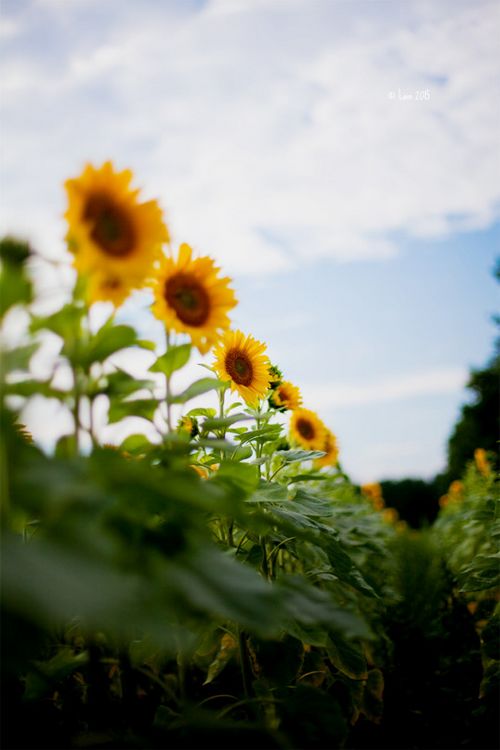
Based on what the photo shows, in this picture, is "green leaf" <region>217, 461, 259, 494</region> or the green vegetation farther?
"green leaf" <region>217, 461, 259, 494</region>

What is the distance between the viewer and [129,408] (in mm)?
976

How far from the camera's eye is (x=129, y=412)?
0.98 metres

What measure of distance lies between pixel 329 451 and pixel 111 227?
6.83ft

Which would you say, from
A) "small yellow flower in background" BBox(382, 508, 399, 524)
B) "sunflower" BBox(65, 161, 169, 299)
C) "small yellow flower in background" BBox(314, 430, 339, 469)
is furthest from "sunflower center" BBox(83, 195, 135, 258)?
"small yellow flower in background" BBox(382, 508, 399, 524)

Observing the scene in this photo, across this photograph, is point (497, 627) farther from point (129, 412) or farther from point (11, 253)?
point (11, 253)

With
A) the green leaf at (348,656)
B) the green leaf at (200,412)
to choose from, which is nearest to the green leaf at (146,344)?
the green leaf at (200,412)

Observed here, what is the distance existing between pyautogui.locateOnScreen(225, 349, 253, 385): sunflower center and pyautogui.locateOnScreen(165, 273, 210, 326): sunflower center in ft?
1.63

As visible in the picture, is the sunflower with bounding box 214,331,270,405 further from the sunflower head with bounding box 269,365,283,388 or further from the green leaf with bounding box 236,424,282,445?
the sunflower head with bounding box 269,365,283,388

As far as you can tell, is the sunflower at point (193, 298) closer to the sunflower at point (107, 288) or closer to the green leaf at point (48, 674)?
the sunflower at point (107, 288)

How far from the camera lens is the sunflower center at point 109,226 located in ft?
2.99

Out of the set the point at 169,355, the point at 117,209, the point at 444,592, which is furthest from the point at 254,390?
the point at 444,592

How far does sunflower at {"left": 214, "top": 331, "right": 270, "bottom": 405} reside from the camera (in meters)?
1.59

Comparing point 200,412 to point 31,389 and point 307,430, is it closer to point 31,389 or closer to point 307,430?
point 31,389

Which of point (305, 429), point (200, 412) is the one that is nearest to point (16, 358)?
point (200, 412)
